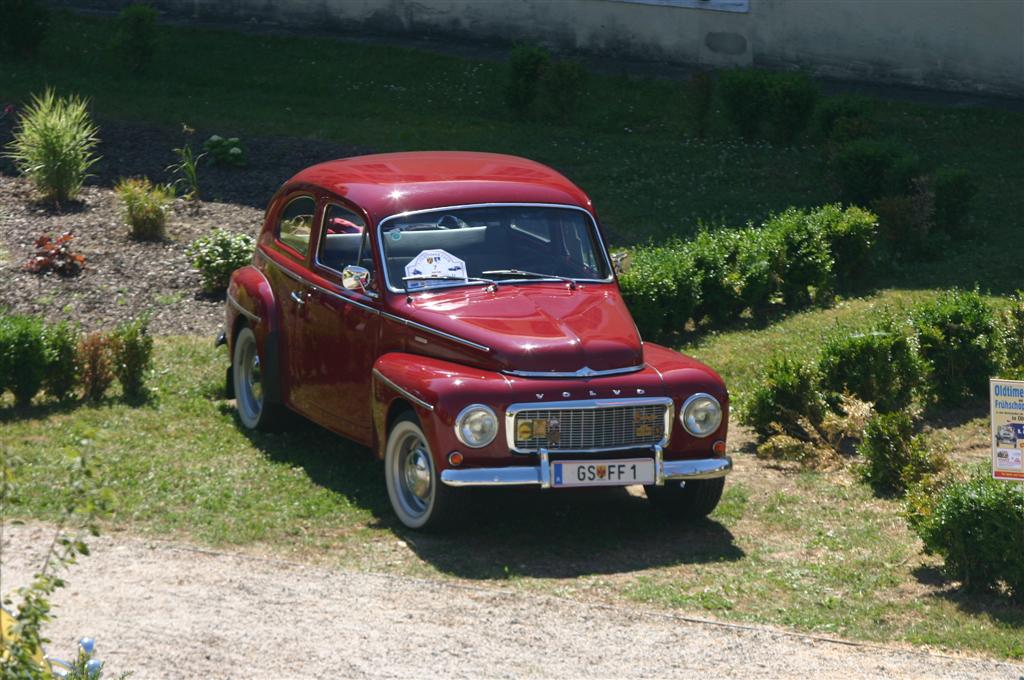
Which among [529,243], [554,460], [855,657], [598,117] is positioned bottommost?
[855,657]

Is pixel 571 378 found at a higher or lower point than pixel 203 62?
lower

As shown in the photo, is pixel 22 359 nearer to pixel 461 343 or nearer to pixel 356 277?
pixel 356 277

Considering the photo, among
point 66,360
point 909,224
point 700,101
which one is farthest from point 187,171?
point 909,224

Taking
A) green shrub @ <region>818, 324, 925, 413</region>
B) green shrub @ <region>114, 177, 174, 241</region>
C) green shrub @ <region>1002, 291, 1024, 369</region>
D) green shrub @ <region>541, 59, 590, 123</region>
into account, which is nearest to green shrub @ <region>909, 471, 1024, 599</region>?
green shrub @ <region>818, 324, 925, 413</region>

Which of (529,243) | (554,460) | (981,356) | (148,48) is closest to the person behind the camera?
(554,460)

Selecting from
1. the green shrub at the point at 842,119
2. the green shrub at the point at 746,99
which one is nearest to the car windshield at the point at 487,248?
the green shrub at the point at 842,119

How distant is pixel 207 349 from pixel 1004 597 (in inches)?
267

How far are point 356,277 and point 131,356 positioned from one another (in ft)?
8.27

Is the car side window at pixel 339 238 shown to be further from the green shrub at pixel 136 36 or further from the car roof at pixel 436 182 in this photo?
the green shrub at pixel 136 36

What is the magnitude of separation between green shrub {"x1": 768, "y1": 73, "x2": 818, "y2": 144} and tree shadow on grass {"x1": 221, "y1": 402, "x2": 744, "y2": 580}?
9.69m

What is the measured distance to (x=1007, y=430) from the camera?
22.7ft

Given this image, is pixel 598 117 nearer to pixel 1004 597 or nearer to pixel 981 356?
pixel 981 356

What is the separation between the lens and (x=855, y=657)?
6.48 m

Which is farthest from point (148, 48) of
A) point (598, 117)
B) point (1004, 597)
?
point (1004, 597)
